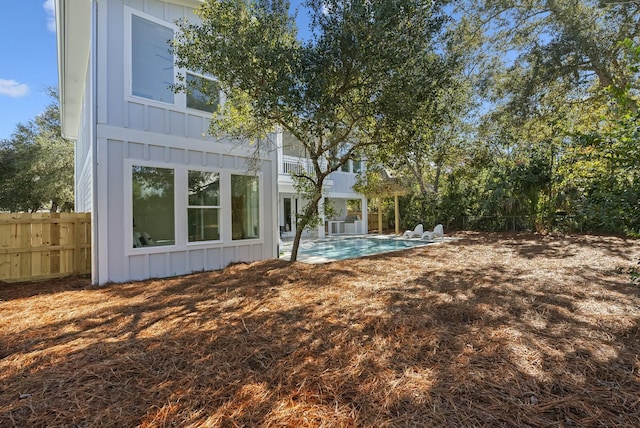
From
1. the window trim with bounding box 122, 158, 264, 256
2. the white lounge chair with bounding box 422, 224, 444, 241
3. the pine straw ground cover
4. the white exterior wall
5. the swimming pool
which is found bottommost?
the pine straw ground cover

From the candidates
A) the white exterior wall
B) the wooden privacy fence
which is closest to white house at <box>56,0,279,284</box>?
the white exterior wall

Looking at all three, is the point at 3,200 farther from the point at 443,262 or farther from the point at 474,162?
the point at 474,162

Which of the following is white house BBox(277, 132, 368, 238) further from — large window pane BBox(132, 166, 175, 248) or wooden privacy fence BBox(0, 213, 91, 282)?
wooden privacy fence BBox(0, 213, 91, 282)

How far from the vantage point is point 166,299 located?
4.57 meters

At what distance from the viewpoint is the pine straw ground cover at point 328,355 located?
196cm

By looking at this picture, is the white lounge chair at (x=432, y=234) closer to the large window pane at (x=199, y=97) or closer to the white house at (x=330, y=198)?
the white house at (x=330, y=198)

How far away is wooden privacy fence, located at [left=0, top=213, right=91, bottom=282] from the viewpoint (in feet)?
20.6

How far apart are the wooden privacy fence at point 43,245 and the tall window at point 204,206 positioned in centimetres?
243

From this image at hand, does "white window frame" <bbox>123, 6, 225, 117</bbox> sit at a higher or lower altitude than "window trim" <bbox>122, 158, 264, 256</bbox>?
higher

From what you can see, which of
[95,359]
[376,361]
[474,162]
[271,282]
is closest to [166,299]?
[271,282]

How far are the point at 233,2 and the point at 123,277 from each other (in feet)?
17.1

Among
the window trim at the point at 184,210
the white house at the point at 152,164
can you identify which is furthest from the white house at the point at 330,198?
the white house at the point at 152,164

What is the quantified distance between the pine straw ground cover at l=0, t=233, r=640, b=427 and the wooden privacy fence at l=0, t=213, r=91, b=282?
5.69ft

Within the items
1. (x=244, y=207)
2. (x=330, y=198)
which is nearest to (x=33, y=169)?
(x=330, y=198)
